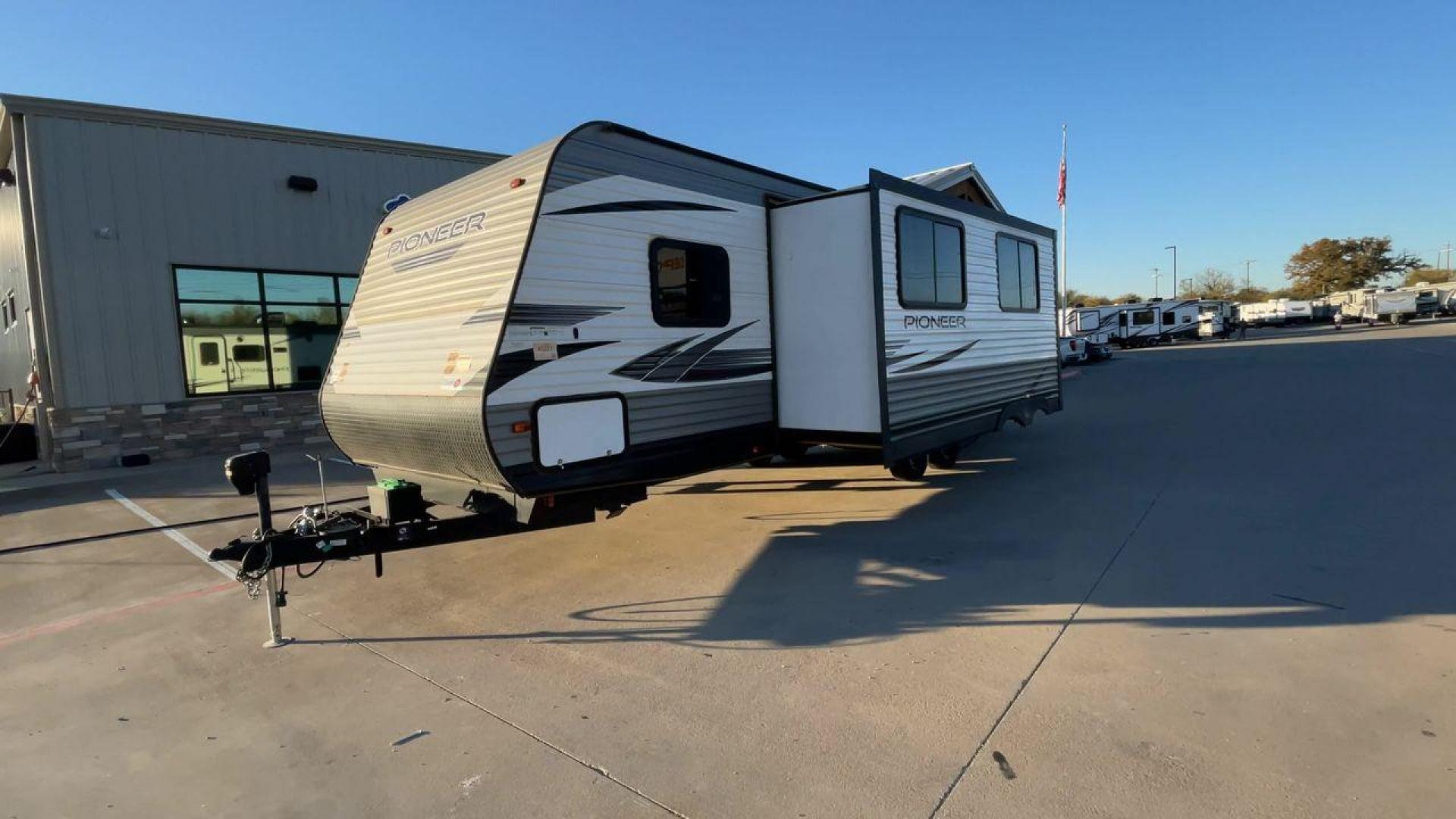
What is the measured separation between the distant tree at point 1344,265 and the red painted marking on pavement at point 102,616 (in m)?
106

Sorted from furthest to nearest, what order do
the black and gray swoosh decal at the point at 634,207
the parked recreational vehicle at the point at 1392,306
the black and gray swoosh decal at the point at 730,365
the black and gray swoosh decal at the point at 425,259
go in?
the parked recreational vehicle at the point at 1392,306
the black and gray swoosh decal at the point at 730,365
the black and gray swoosh decal at the point at 425,259
the black and gray swoosh decal at the point at 634,207

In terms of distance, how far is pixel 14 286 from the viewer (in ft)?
49.1

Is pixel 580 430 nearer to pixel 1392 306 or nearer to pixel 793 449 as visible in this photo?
pixel 793 449

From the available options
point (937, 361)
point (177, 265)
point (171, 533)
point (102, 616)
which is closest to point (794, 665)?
point (937, 361)

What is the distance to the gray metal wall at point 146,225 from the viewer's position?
11.4m

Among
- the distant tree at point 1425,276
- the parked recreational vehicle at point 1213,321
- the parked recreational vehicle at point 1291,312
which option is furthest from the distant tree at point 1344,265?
the parked recreational vehicle at point 1213,321

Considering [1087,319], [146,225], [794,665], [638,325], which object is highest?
[146,225]

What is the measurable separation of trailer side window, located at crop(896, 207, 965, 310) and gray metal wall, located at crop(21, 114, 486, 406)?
12.0m

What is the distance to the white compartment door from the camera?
4.60 meters

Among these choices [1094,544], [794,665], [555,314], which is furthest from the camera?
[1094,544]

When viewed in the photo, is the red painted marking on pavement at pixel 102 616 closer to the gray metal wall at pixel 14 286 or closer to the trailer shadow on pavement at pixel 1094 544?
the trailer shadow on pavement at pixel 1094 544

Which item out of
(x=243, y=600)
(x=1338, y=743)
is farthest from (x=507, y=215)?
(x=1338, y=743)

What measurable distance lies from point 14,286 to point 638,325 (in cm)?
1698

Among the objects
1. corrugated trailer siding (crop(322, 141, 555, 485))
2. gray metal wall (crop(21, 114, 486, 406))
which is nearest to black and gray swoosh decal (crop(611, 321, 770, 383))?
corrugated trailer siding (crop(322, 141, 555, 485))
